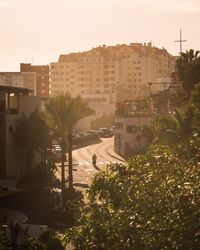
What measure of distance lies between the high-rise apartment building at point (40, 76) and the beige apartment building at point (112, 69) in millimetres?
10619

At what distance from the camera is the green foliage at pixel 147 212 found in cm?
1218

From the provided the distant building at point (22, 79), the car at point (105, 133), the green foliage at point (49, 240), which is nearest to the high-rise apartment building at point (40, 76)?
the distant building at point (22, 79)

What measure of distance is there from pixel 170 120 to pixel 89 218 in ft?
86.9

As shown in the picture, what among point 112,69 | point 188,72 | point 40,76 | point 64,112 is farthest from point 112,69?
point 64,112

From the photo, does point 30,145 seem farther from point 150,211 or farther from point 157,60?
point 157,60

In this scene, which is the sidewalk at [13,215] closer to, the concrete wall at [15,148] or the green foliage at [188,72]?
the concrete wall at [15,148]

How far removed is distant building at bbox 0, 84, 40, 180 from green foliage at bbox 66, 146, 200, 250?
→ 33.1 meters

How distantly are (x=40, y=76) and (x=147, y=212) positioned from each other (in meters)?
158

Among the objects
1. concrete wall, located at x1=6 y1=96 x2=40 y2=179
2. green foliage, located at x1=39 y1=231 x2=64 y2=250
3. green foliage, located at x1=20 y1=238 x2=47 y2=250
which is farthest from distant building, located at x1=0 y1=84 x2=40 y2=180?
green foliage, located at x1=20 y1=238 x2=47 y2=250

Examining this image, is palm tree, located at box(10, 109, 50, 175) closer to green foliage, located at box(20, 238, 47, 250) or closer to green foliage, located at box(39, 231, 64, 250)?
green foliage, located at box(39, 231, 64, 250)

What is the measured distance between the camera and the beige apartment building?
600 ft

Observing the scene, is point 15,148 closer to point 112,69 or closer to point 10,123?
point 10,123

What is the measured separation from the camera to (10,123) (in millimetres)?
48781

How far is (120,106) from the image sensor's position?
76625 mm
